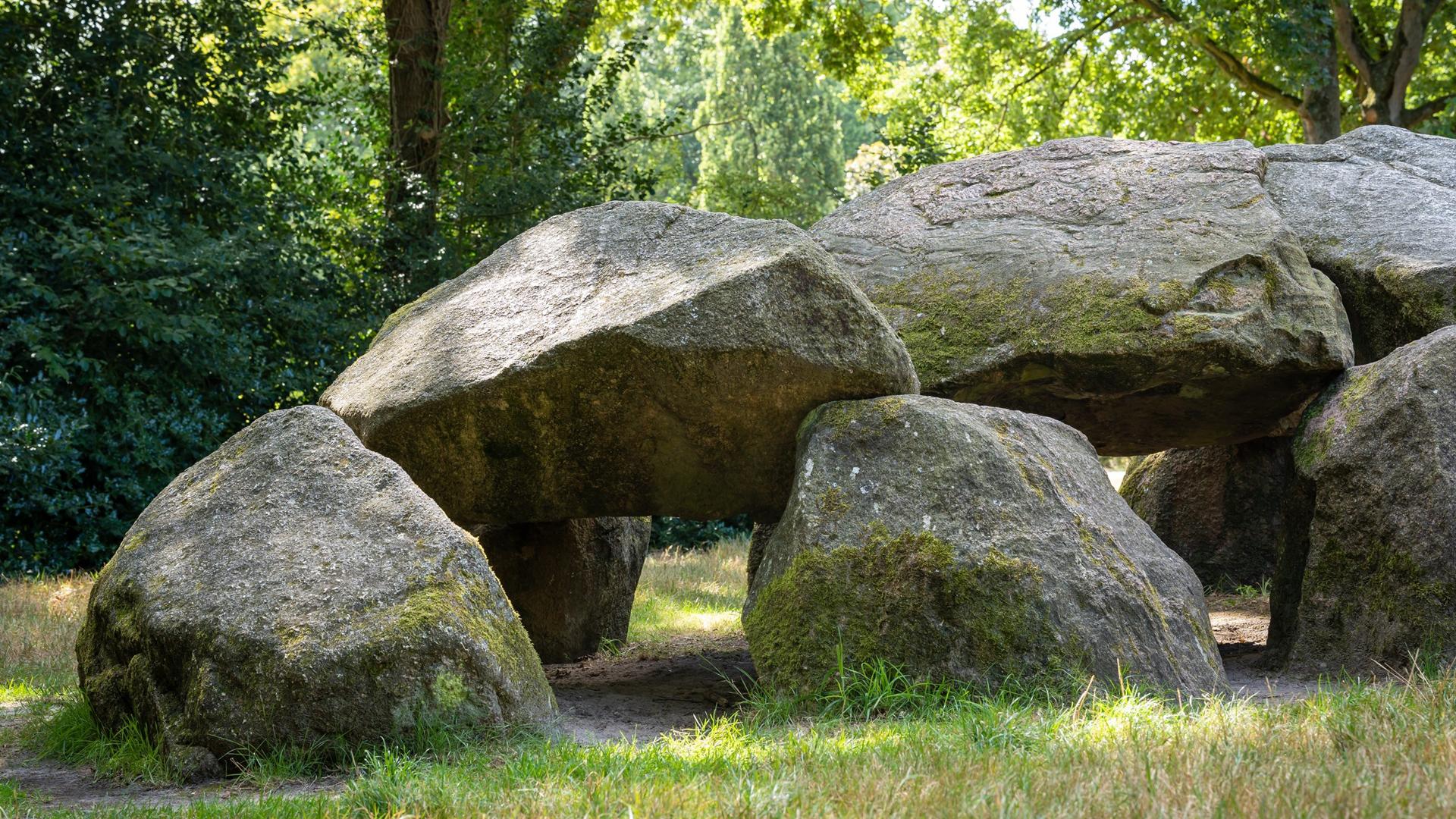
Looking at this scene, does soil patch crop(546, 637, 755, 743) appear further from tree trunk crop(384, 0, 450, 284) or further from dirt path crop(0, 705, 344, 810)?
tree trunk crop(384, 0, 450, 284)

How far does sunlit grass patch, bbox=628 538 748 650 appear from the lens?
8125mm

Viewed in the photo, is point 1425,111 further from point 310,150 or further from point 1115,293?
point 310,150

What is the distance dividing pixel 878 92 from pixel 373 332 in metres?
11.2

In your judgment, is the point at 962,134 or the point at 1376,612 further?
the point at 962,134

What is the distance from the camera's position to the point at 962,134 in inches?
819

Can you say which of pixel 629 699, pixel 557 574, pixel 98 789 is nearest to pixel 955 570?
pixel 629 699

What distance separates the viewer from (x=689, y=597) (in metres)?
9.73

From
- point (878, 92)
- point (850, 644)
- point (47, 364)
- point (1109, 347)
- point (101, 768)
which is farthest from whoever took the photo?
point (878, 92)

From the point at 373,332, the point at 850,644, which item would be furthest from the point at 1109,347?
the point at 373,332

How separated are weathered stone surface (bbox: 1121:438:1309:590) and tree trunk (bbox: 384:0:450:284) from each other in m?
7.41

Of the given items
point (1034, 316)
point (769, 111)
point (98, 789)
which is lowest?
point (98, 789)

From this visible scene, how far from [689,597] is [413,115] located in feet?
20.8

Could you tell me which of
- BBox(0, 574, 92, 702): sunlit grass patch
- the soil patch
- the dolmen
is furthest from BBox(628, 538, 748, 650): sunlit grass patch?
BBox(0, 574, 92, 702): sunlit grass patch

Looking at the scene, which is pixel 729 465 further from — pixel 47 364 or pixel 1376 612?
pixel 47 364
